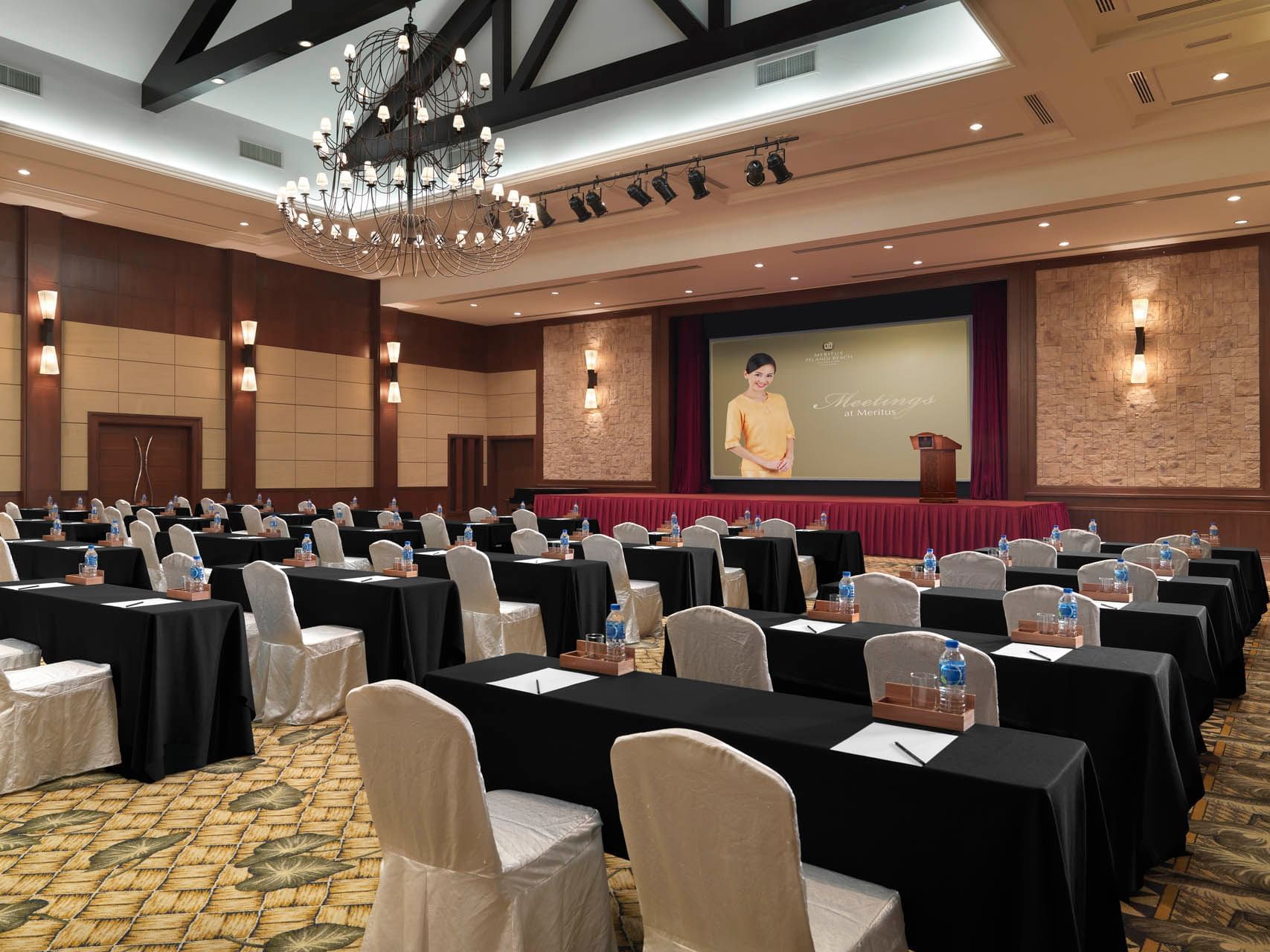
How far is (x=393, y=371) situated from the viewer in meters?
16.4

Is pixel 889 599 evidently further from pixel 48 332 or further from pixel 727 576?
pixel 48 332

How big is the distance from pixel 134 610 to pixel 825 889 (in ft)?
10.7

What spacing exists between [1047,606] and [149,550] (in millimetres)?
6844

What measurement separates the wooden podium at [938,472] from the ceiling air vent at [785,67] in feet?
15.6

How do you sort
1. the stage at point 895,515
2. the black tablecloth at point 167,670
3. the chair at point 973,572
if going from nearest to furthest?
the black tablecloth at point 167,670 < the chair at point 973,572 < the stage at point 895,515

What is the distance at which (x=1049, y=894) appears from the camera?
186cm

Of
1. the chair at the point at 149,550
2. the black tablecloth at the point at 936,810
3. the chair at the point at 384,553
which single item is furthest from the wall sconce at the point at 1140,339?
the chair at the point at 149,550

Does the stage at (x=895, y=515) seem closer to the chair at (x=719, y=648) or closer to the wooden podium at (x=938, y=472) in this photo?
the wooden podium at (x=938, y=472)

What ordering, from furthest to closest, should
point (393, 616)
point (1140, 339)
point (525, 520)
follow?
point (1140, 339), point (525, 520), point (393, 616)

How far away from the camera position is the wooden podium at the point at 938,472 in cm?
1159

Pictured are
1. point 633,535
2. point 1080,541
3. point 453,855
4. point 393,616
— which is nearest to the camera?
point 453,855

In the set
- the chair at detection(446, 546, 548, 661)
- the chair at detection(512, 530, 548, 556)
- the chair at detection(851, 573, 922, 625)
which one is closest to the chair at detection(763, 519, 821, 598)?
the chair at detection(512, 530, 548, 556)

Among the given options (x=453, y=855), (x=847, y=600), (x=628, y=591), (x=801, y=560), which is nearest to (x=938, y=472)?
(x=801, y=560)

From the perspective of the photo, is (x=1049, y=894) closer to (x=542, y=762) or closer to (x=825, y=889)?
(x=825, y=889)
